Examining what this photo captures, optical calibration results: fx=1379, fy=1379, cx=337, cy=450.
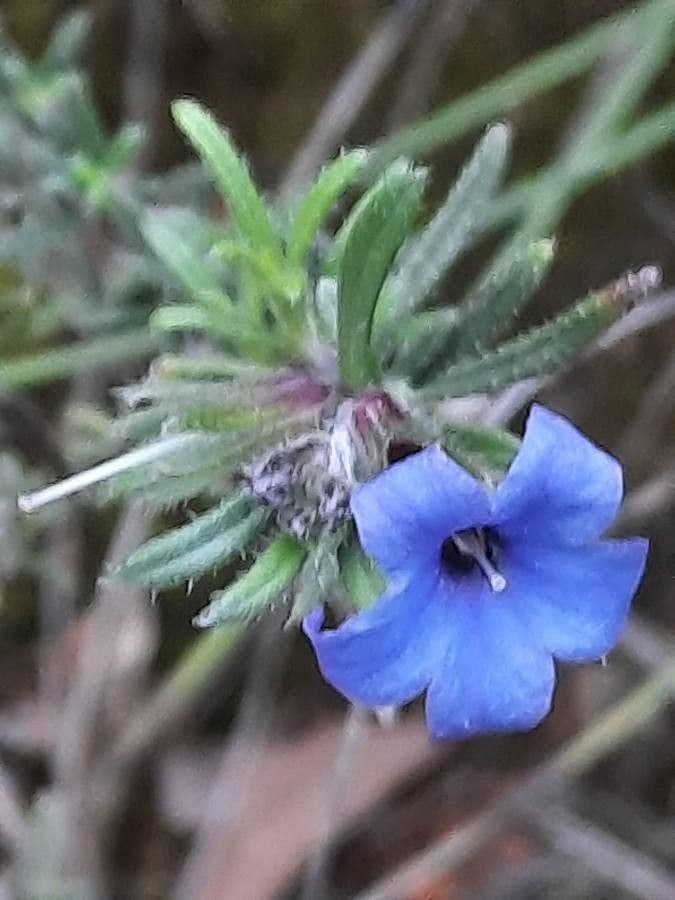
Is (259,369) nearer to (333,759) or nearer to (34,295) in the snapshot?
(34,295)

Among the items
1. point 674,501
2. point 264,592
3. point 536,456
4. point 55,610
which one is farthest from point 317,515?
point 55,610

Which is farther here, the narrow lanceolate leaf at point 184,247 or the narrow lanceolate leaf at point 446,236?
the narrow lanceolate leaf at point 184,247

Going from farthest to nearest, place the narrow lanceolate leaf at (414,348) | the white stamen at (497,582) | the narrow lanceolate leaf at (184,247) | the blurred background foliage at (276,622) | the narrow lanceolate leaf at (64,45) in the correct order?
1. the blurred background foliage at (276,622)
2. the narrow lanceolate leaf at (64,45)
3. the narrow lanceolate leaf at (184,247)
4. the narrow lanceolate leaf at (414,348)
5. the white stamen at (497,582)

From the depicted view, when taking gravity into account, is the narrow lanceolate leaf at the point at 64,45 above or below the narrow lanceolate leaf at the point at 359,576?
above

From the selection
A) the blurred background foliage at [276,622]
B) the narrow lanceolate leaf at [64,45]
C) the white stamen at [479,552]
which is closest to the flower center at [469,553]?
the white stamen at [479,552]

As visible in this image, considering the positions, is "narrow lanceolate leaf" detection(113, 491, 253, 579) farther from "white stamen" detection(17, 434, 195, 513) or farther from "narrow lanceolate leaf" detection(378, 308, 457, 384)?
"narrow lanceolate leaf" detection(378, 308, 457, 384)

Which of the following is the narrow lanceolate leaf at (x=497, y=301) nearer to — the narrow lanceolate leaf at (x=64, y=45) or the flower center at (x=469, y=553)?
the flower center at (x=469, y=553)
